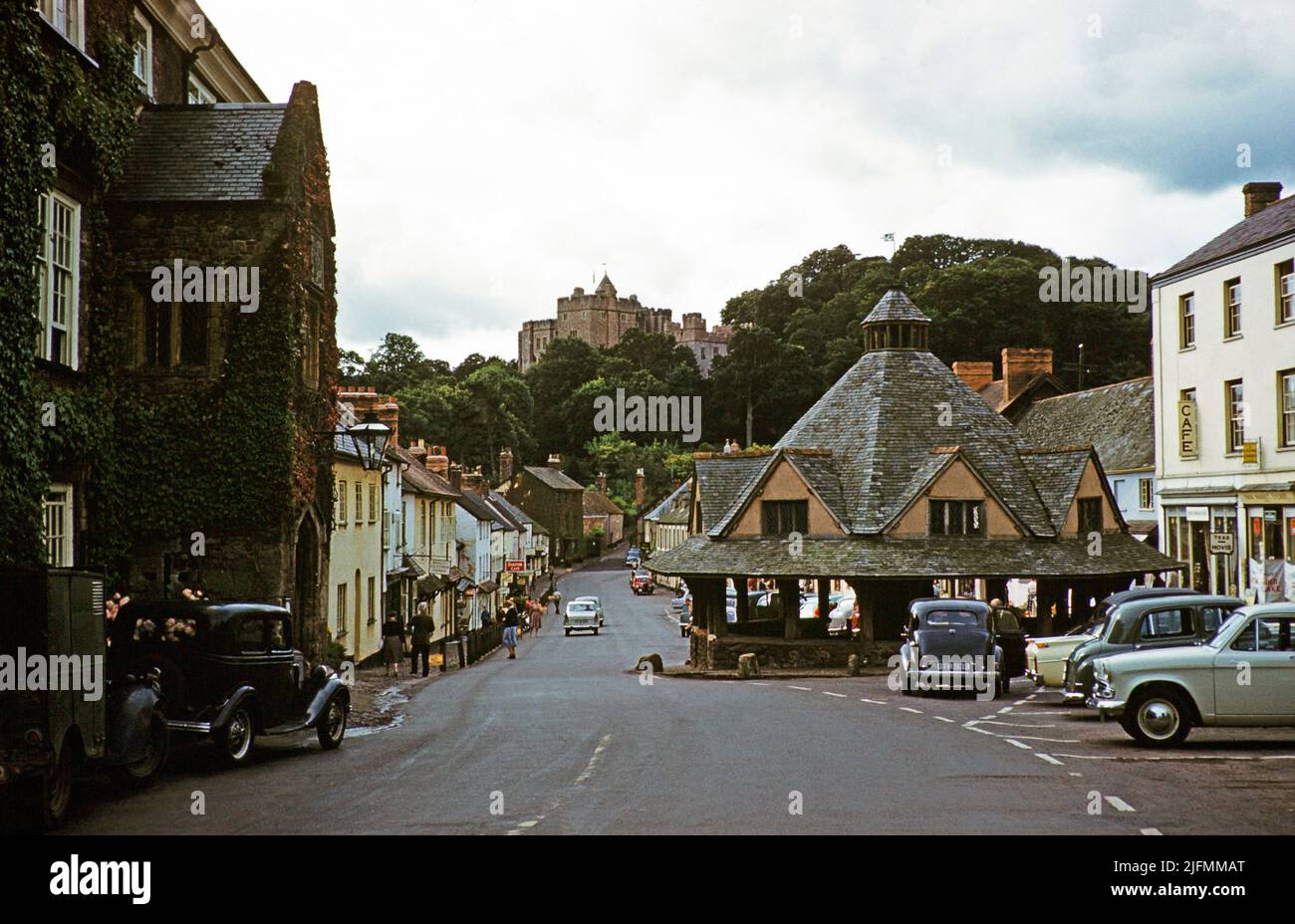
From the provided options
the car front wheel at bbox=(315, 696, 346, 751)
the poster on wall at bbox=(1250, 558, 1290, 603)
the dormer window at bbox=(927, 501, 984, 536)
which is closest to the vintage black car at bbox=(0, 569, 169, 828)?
the car front wheel at bbox=(315, 696, 346, 751)

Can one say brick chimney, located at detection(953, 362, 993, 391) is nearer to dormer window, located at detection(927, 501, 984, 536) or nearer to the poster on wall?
dormer window, located at detection(927, 501, 984, 536)

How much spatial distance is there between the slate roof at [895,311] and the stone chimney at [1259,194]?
34.5 ft

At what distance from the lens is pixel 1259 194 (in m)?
40.8

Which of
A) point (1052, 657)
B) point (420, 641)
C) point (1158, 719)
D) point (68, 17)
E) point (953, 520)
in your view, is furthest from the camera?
point (953, 520)

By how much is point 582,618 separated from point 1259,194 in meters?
34.3

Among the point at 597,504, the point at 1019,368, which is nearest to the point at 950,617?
the point at 1019,368

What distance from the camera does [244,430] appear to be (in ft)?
71.0

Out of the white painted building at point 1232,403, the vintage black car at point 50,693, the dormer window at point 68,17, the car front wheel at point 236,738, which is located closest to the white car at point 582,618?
the white painted building at point 1232,403

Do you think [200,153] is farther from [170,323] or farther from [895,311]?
[895,311]

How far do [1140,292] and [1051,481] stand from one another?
5108 centimetres

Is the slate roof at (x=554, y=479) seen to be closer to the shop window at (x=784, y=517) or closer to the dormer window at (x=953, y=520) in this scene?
the shop window at (x=784, y=517)

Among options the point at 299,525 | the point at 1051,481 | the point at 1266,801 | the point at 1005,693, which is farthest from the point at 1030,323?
the point at 1266,801

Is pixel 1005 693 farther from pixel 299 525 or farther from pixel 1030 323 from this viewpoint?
pixel 1030 323

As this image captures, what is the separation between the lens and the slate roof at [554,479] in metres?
122
